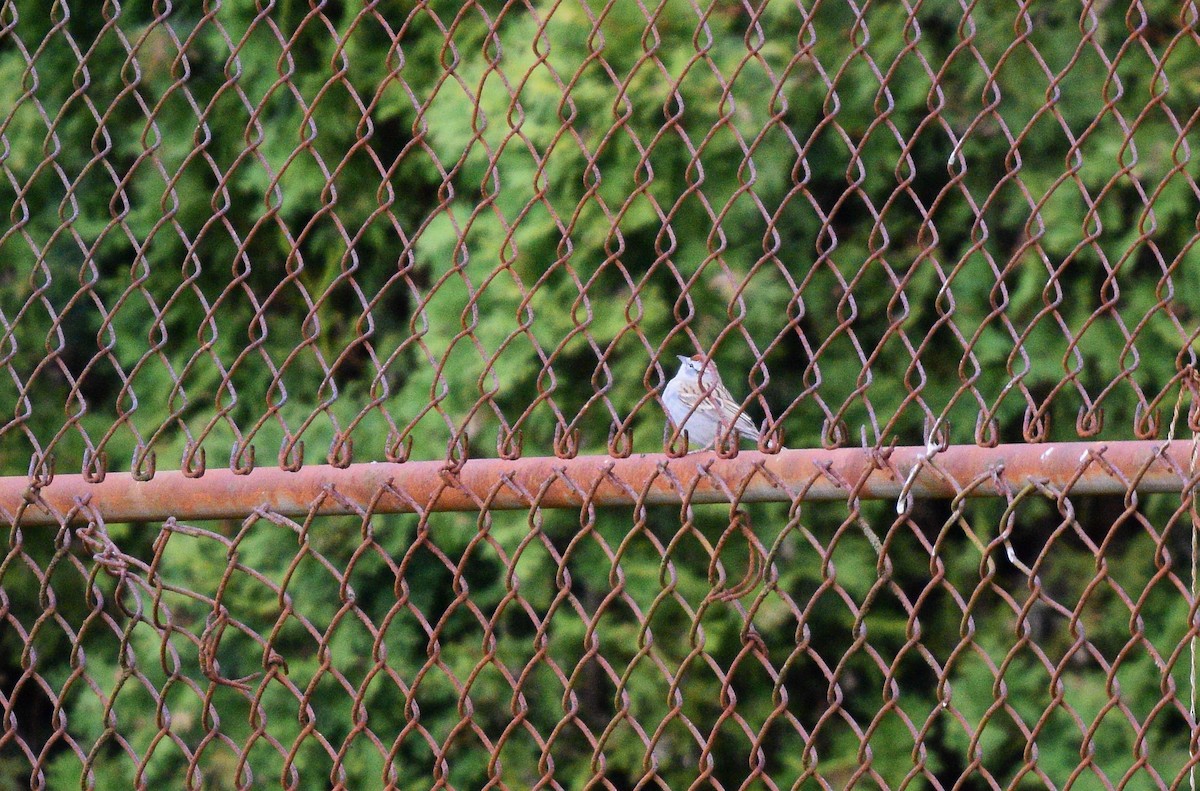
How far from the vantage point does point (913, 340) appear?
4738 millimetres

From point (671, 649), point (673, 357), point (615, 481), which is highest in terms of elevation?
point (615, 481)

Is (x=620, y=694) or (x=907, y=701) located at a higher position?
(x=620, y=694)

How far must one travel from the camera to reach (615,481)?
2221mm

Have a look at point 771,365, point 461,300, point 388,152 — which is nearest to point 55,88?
point 388,152

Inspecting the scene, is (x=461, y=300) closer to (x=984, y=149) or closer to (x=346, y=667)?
(x=346, y=667)

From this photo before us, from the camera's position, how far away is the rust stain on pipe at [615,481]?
206 cm

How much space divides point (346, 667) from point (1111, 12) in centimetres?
356

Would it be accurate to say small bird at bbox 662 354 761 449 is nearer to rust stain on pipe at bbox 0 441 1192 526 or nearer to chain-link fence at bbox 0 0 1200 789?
chain-link fence at bbox 0 0 1200 789

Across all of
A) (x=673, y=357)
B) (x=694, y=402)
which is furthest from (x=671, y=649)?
(x=673, y=357)

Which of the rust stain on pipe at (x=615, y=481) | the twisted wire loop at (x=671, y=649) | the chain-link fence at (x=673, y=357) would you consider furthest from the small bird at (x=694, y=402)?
the rust stain on pipe at (x=615, y=481)

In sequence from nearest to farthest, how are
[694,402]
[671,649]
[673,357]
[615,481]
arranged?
[615,481], [671,649], [694,402], [673,357]

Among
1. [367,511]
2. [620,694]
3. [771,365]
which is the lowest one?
[771,365]

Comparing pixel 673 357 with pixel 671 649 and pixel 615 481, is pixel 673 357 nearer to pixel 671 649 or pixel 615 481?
pixel 671 649

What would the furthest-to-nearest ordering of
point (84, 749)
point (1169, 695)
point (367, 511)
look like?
point (84, 749) < point (367, 511) < point (1169, 695)
